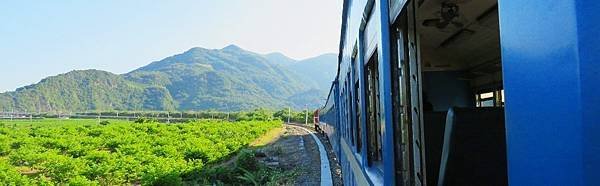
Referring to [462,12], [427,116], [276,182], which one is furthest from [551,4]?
[276,182]

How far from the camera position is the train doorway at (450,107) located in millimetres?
1934

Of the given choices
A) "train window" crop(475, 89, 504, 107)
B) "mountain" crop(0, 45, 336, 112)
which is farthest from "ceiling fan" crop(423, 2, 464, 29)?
"mountain" crop(0, 45, 336, 112)

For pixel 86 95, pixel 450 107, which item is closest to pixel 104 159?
pixel 450 107

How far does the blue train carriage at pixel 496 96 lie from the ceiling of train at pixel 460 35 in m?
0.01

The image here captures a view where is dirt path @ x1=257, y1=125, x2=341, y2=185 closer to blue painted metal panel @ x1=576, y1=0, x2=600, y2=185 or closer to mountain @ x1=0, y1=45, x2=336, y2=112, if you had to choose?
blue painted metal panel @ x1=576, y1=0, x2=600, y2=185

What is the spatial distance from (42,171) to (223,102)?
130m

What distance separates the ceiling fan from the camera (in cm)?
338

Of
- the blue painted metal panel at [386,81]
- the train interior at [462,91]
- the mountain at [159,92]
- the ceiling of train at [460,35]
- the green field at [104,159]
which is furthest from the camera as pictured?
the mountain at [159,92]

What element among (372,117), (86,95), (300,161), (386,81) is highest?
(86,95)

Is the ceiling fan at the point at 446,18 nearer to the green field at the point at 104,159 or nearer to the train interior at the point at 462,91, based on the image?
the train interior at the point at 462,91

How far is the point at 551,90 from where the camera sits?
0.73 metres

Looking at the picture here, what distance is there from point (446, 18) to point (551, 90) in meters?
2.99

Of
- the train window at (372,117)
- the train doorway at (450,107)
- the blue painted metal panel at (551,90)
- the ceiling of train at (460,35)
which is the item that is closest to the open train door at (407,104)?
the train doorway at (450,107)

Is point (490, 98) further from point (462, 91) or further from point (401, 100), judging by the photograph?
point (401, 100)
